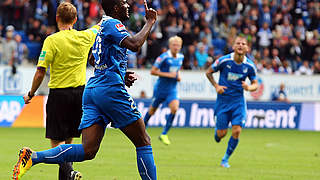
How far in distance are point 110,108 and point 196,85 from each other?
20.3 meters

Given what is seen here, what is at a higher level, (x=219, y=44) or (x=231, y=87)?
(x=219, y=44)

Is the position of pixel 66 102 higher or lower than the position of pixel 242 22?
lower

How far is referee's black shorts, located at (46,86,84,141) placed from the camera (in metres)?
8.57

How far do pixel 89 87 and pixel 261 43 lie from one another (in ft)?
73.0

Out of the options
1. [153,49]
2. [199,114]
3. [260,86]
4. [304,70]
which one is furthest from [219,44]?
[199,114]

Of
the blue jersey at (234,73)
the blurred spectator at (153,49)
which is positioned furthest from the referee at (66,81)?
the blurred spectator at (153,49)

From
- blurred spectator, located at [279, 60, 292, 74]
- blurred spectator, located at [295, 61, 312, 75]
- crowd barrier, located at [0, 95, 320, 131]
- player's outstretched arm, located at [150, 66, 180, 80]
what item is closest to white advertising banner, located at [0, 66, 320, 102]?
blurred spectator, located at [295, 61, 312, 75]

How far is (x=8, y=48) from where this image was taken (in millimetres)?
24656

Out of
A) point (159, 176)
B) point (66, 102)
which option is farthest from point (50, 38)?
point (159, 176)

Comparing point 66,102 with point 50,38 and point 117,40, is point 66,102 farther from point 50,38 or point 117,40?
point 117,40

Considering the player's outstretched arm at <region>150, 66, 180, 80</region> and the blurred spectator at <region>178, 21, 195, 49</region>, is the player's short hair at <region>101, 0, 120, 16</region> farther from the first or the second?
the blurred spectator at <region>178, 21, 195, 49</region>

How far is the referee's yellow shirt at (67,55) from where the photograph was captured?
843 cm

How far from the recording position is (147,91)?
27547 mm

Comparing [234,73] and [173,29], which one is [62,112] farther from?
[173,29]
